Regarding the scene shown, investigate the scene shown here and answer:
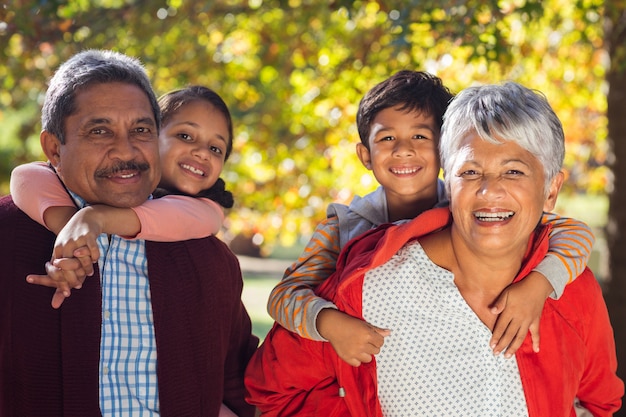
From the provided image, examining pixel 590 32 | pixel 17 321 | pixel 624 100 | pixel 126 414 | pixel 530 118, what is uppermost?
pixel 590 32

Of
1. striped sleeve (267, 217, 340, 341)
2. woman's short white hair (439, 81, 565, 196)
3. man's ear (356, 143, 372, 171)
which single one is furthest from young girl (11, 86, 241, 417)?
woman's short white hair (439, 81, 565, 196)

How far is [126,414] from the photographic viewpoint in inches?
100

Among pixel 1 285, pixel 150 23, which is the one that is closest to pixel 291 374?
pixel 1 285

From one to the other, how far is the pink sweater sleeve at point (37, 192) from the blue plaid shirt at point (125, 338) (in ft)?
0.32

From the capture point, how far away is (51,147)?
2.71 meters

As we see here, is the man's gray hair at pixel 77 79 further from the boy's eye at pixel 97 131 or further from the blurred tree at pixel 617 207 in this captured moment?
the blurred tree at pixel 617 207

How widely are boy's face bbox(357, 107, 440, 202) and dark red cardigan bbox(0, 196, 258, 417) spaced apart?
750mm

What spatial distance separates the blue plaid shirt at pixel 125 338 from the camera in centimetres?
254

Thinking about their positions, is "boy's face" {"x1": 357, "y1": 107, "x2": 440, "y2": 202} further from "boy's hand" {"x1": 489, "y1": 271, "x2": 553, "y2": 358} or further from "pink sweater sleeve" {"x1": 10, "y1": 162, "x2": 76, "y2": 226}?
"pink sweater sleeve" {"x1": 10, "y1": 162, "x2": 76, "y2": 226}

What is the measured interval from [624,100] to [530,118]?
4.06m

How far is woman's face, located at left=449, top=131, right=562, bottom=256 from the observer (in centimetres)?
244

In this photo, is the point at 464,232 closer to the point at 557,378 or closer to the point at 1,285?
the point at 557,378

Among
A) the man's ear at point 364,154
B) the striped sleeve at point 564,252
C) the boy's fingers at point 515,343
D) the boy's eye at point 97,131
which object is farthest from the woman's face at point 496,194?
the boy's eye at point 97,131

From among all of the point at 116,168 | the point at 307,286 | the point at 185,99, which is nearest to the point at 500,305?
the point at 307,286
